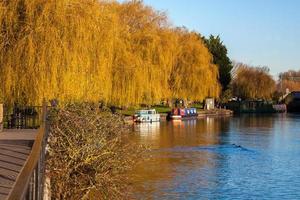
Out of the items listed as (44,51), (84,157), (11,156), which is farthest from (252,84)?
(11,156)

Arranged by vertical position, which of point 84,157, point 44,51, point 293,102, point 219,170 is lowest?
point 219,170

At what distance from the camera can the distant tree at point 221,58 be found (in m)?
79.4

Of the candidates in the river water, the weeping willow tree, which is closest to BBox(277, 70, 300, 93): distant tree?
the river water

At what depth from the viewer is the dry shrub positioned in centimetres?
1175

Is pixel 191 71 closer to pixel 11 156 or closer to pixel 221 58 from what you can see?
pixel 221 58

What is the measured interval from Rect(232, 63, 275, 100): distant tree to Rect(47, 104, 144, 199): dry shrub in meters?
82.2

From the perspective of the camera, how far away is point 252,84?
9400 centimetres

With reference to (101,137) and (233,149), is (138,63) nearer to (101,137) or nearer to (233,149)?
(233,149)

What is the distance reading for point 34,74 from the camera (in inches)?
720

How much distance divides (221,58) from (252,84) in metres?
15.7

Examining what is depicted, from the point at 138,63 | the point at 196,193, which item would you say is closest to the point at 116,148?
the point at 196,193

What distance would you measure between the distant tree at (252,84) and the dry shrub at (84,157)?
82.2 metres

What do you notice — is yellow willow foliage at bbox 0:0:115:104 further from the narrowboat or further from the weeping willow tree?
the narrowboat

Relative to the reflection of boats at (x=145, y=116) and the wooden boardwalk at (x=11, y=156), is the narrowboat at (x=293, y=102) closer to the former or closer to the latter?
the reflection of boats at (x=145, y=116)
